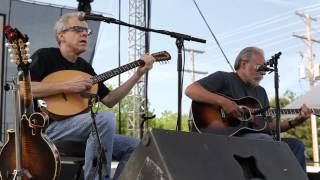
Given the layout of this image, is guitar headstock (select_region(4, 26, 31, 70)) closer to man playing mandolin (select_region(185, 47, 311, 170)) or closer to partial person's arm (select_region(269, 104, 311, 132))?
man playing mandolin (select_region(185, 47, 311, 170))

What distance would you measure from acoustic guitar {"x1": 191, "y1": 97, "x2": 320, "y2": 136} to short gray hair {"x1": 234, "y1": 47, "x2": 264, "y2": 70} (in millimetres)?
405

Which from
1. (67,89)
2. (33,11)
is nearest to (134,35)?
(33,11)

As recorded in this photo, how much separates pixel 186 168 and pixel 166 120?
3936 cm

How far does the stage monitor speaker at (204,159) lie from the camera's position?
1.72m

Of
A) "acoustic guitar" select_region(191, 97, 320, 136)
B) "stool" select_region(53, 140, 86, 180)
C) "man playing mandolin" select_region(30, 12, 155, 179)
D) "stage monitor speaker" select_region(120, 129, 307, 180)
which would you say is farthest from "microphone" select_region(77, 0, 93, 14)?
"stage monitor speaker" select_region(120, 129, 307, 180)

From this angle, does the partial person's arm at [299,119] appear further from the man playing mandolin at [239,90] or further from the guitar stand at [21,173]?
the guitar stand at [21,173]

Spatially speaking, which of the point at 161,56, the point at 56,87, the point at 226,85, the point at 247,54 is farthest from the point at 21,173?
the point at 247,54

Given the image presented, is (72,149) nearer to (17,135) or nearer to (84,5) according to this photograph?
(17,135)

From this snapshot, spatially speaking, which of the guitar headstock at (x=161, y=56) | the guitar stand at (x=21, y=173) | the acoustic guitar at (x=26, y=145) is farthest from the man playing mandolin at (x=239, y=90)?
the guitar stand at (x=21, y=173)

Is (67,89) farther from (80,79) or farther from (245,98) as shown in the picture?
(245,98)

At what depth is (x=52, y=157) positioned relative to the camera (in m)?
2.84

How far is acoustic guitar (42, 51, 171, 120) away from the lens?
10.5 feet

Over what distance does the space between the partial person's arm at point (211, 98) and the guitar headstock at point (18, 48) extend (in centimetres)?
166

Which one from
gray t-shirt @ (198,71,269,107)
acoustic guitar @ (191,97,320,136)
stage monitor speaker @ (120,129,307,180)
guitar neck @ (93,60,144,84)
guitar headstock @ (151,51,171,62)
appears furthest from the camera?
gray t-shirt @ (198,71,269,107)
